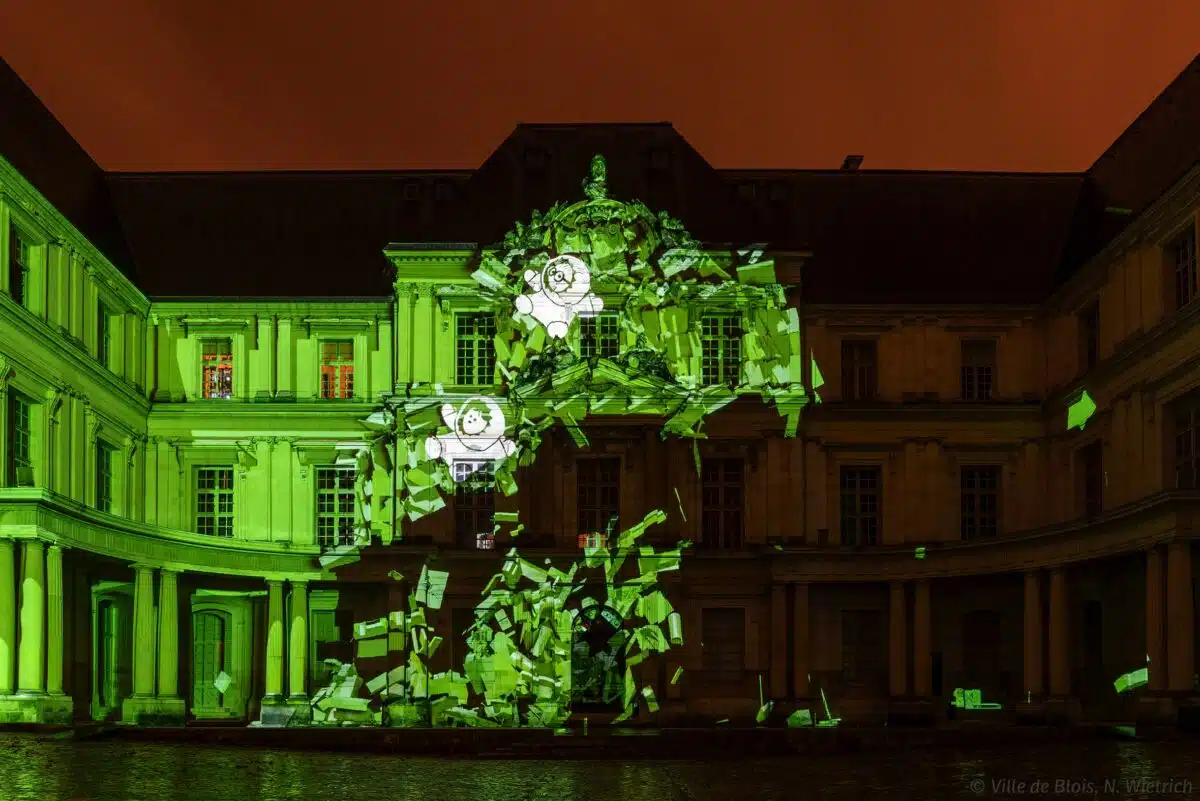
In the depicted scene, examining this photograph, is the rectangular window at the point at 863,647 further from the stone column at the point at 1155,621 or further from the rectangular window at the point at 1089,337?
the stone column at the point at 1155,621

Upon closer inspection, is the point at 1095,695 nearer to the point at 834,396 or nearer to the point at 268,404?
the point at 834,396

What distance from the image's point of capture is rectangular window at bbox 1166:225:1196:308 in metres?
39.0

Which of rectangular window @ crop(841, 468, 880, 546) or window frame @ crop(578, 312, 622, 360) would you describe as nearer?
window frame @ crop(578, 312, 622, 360)

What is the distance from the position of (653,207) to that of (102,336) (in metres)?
15.7

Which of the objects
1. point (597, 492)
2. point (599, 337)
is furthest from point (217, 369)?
point (597, 492)

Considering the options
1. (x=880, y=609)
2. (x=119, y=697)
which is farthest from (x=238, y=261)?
(x=880, y=609)

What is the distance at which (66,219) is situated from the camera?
41344 millimetres

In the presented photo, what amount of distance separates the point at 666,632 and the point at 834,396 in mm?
8407

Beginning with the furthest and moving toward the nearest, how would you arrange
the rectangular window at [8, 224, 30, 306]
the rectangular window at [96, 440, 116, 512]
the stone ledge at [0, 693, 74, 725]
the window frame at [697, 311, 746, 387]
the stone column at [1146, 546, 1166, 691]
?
1. the window frame at [697, 311, 746, 387]
2. the rectangular window at [96, 440, 116, 512]
3. the rectangular window at [8, 224, 30, 306]
4. the stone column at [1146, 546, 1166, 691]
5. the stone ledge at [0, 693, 74, 725]

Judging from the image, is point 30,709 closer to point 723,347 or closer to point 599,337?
point 599,337

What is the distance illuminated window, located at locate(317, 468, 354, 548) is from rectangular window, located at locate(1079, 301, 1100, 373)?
67.4ft

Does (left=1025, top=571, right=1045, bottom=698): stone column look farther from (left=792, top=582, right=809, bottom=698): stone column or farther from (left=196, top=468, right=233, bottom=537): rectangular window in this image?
(left=196, top=468, right=233, bottom=537): rectangular window

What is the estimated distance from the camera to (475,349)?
160 ft

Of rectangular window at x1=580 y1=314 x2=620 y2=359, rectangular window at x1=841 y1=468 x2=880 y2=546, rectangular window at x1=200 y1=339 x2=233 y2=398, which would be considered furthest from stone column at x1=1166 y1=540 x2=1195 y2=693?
rectangular window at x1=200 y1=339 x2=233 y2=398
